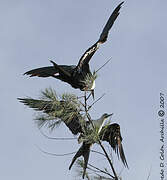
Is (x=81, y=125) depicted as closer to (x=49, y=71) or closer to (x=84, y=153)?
(x=84, y=153)

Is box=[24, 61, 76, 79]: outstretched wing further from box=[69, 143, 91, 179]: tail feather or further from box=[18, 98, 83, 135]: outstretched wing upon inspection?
box=[69, 143, 91, 179]: tail feather

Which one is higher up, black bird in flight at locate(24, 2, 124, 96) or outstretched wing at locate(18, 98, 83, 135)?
black bird in flight at locate(24, 2, 124, 96)

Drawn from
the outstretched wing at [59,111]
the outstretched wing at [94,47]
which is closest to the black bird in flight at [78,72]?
the outstretched wing at [94,47]

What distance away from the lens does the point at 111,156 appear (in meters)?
3.69

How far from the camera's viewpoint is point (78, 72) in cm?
375

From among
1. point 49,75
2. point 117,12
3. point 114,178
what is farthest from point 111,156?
point 117,12

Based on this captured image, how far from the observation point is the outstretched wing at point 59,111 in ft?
11.9

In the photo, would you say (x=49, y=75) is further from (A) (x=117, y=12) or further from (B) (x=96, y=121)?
(A) (x=117, y=12)

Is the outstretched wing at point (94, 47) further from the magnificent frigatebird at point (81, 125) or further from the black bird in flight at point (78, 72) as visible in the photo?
the magnificent frigatebird at point (81, 125)

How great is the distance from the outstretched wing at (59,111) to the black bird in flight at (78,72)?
6.4 inches

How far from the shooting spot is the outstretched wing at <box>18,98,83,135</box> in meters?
3.64

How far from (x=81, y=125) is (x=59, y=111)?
171 millimetres

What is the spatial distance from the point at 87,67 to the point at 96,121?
0.35 metres

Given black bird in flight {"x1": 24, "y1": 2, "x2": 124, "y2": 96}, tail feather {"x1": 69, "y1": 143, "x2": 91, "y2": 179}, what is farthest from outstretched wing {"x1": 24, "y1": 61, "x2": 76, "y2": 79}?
tail feather {"x1": 69, "y1": 143, "x2": 91, "y2": 179}
